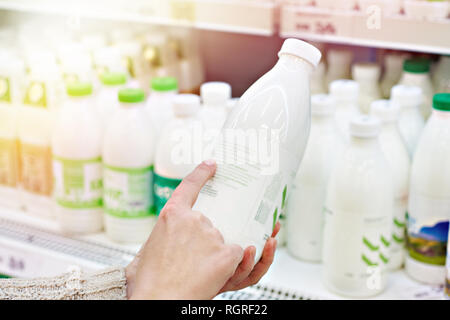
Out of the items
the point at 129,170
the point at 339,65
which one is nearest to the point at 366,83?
the point at 339,65

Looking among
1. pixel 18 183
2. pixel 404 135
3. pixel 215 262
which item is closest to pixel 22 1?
pixel 18 183

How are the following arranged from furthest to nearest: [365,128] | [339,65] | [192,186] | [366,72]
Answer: [339,65], [366,72], [365,128], [192,186]

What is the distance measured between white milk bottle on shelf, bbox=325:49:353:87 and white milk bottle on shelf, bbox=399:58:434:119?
236 mm

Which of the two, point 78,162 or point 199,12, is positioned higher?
point 199,12

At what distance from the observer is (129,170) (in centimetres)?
152

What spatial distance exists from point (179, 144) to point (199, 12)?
0.37 metres

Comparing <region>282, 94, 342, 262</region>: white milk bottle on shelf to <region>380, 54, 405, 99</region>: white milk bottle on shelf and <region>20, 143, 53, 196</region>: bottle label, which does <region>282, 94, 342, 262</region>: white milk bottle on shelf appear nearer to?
<region>380, 54, 405, 99</region>: white milk bottle on shelf

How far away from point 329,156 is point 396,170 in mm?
154

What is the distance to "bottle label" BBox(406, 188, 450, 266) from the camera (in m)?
1.35

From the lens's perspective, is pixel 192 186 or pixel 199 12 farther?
pixel 199 12

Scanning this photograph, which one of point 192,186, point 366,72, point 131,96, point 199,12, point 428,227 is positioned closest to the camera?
point 192,186

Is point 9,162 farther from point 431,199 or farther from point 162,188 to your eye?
point 431,199

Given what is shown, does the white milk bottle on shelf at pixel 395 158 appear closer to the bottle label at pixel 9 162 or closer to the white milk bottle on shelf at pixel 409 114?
the white milk bottle on shelf at pixel 409 114
